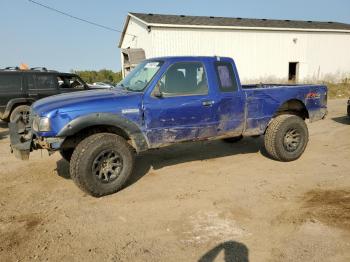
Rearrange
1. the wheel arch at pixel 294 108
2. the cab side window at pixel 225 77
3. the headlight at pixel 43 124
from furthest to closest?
1. the wheel arch at pixel 294 108
2. the cab side window at pixel 225 77
3. the headlight at pixel 43 124

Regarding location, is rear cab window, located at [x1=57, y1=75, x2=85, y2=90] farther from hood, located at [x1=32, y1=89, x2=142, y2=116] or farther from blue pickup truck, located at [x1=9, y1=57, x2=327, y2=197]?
hood, located at [x1=32, y1=89, x2=142, y2=116]

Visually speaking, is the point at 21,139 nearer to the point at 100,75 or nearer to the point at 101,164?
the point at 101,164

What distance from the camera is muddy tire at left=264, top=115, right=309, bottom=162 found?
609cm

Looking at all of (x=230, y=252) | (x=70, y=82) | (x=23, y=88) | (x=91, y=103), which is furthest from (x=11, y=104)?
(x=230, y=252)

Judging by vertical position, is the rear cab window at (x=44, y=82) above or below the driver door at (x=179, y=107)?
above

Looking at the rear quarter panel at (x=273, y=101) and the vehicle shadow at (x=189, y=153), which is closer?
the rear quarter panel at (x=273, y=101)

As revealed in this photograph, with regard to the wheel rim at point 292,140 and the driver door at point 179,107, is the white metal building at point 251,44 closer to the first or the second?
the wheel rim at point 292,140

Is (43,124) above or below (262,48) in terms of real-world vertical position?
below

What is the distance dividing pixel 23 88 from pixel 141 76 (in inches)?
260

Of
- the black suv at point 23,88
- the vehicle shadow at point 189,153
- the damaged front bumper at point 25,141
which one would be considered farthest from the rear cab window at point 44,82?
the damaged front bumper at point 25,141

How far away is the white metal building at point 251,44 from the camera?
20469 mm

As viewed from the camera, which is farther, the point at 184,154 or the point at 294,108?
the point at 184,154

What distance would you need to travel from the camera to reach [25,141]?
508cm

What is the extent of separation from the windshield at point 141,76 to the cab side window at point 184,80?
228 mm
